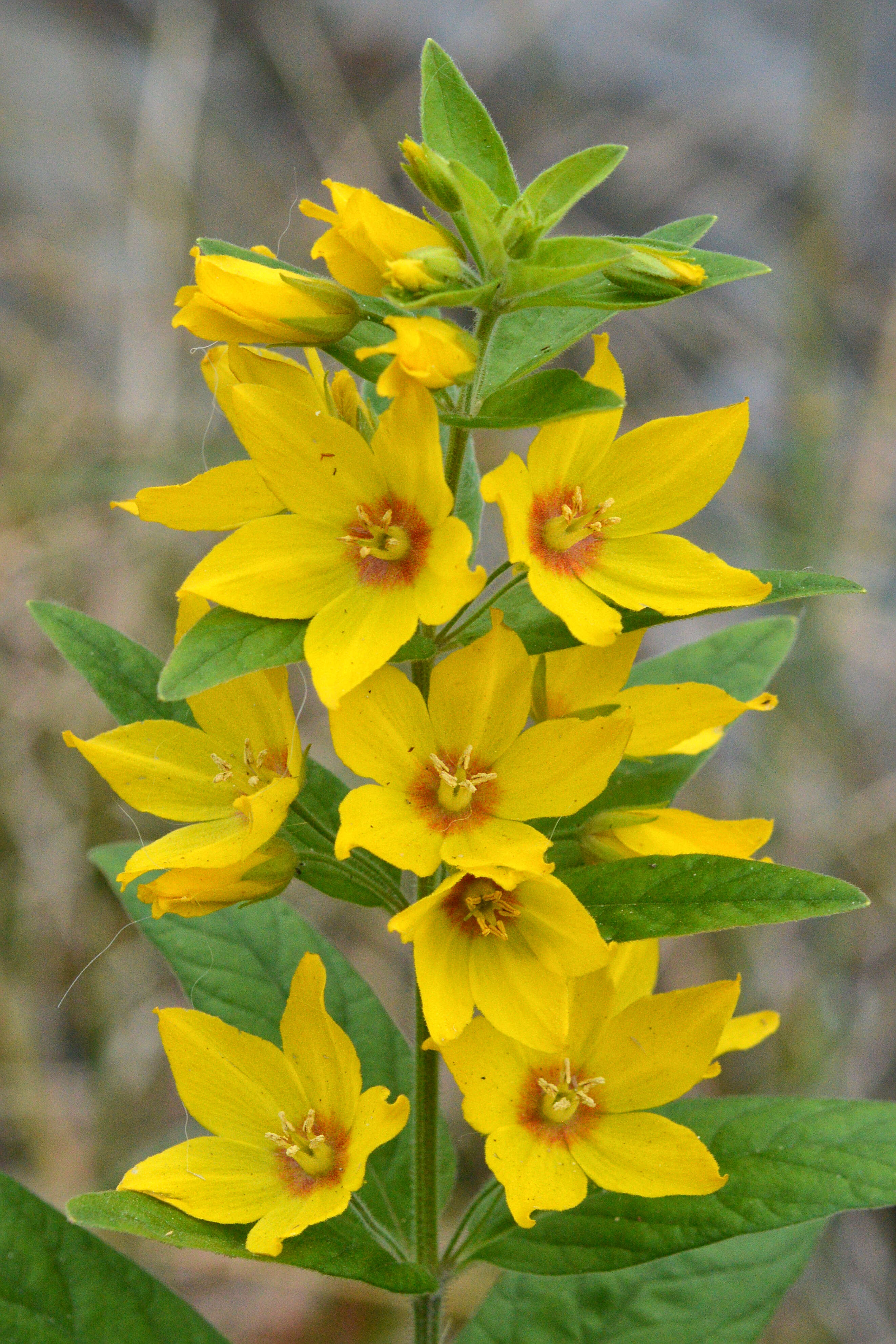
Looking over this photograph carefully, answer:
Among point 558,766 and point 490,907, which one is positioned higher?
point 558,766

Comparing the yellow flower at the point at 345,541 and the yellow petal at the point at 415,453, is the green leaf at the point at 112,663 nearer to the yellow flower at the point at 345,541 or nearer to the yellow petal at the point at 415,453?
the yellow flower at the point at 345,541

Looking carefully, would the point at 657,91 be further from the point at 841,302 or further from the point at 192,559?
the point at 192,559

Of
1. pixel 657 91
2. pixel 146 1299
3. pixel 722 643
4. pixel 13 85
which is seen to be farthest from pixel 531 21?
pixel 146 1299

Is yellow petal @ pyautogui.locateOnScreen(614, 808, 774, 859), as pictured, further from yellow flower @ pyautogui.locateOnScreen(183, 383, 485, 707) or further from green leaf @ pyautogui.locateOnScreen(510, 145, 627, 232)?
green leaf @ pyautogui.locateOnScreen(510, 145, 627, 232)

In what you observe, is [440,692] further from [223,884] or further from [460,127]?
[460,127]

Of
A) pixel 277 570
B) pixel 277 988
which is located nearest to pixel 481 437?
pixel 277 988

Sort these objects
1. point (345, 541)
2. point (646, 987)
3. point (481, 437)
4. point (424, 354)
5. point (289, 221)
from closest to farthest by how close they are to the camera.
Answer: point (424, 354) < point (345, 541) < point (646, 987) < point (289, 221) < point (481, 437)

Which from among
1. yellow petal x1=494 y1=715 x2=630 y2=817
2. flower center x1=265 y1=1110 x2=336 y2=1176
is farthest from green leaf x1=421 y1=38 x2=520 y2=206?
flower center x1=265 y1=1110 x2=336 y2=1176
